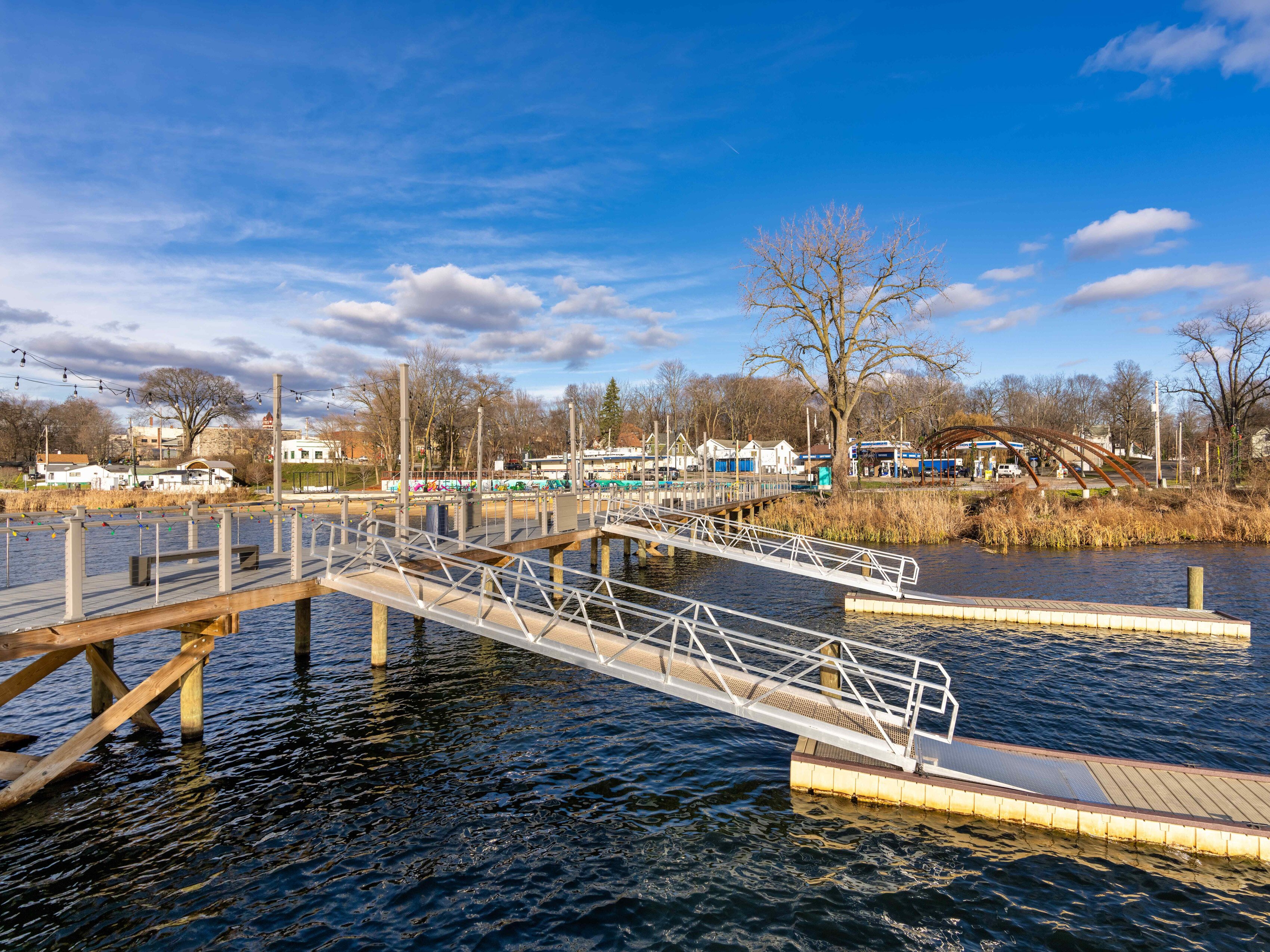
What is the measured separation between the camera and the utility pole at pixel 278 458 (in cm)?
1223

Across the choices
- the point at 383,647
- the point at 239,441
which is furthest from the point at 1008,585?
the point at 239,441

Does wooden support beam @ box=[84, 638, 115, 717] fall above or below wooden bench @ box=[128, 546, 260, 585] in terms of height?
below

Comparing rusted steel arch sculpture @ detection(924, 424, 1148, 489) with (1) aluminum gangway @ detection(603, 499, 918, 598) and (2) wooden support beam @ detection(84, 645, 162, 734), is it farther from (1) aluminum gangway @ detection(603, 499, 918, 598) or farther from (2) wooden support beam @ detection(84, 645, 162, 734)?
(2) wooden support beam @ detection(84, 645, 162, 734)

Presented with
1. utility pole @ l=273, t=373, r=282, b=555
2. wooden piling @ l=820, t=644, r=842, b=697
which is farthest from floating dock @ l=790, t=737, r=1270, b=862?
utility pole @ l=273, t=373, r=282, b=555

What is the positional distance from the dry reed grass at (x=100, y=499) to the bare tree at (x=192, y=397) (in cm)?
2356

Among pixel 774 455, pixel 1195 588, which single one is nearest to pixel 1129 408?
pixel 774 455

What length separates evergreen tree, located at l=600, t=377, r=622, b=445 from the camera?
11431 cm

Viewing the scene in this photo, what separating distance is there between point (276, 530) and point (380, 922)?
8.13m

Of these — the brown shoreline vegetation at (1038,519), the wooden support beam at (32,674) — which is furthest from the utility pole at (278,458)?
the brown shoreline vegetation at (1038,519)

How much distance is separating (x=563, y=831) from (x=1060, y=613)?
14686 millimetres

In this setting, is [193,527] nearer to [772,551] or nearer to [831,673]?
[831,673]

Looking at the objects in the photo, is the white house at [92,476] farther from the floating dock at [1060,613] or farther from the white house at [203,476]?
the floating dock at [1060,613]

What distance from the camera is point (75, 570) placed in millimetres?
8117

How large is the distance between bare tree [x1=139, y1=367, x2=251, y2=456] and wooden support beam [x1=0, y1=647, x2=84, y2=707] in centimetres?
7696
